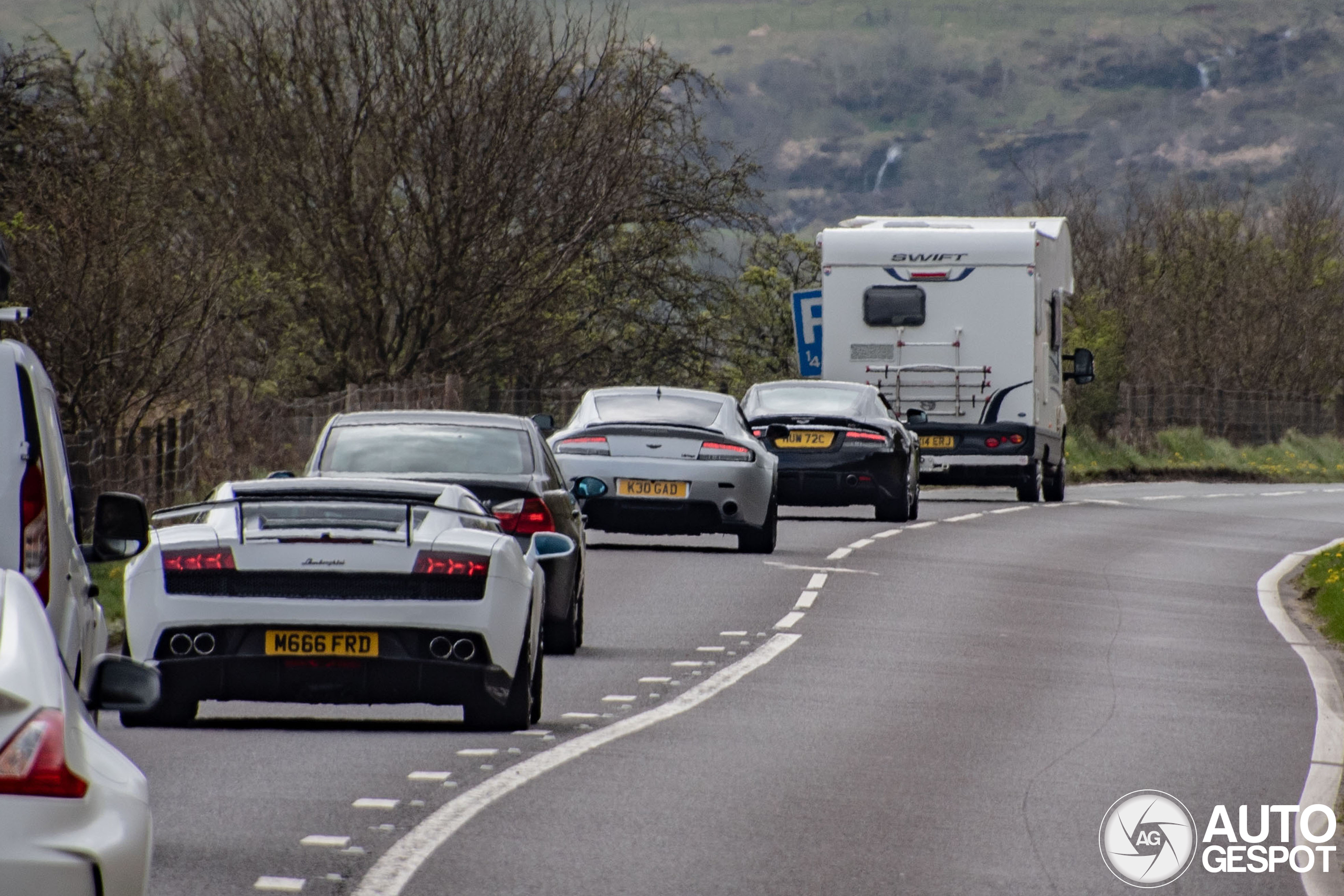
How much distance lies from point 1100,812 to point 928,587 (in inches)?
424

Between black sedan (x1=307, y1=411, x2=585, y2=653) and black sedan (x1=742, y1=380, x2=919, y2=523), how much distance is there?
1157cm

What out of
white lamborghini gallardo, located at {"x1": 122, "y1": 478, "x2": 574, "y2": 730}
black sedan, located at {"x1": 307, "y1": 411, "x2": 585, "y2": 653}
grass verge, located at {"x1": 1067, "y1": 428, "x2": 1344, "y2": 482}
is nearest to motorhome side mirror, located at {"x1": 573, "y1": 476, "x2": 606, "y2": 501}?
black sedan, located at {"x1": 307, "y1": 411, "x2": 585, "y2": 653}

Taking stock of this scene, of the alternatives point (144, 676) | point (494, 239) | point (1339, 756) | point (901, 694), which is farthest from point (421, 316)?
point (144, 676)

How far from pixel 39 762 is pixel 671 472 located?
1732 cm

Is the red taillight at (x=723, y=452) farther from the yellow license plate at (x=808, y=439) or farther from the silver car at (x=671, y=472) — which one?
the yellow license plate at (x=808, y=439)

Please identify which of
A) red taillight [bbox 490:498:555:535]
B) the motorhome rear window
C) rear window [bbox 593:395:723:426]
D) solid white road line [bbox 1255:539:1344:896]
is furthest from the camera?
the motorhome rear window

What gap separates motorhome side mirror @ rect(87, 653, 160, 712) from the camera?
541 centimetres

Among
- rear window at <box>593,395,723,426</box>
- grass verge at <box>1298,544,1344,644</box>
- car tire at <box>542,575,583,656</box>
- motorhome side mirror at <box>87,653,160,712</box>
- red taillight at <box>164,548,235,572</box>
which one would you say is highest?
motorhome side mirror at <box>87,653,160,712</box>

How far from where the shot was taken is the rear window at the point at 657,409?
879 inches

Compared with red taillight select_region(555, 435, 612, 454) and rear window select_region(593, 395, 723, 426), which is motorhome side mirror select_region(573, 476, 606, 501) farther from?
rear window select_region(593, 395, 723, 426)

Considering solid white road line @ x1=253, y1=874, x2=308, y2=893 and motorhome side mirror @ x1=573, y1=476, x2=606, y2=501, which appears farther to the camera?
motorhome side mirror @ x1=573, y1=476, x2=606, y2=501

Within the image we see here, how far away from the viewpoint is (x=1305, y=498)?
4219cm

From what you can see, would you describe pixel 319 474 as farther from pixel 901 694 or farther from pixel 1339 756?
pixel 1339 756

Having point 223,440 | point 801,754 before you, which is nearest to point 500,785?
point 801,754
